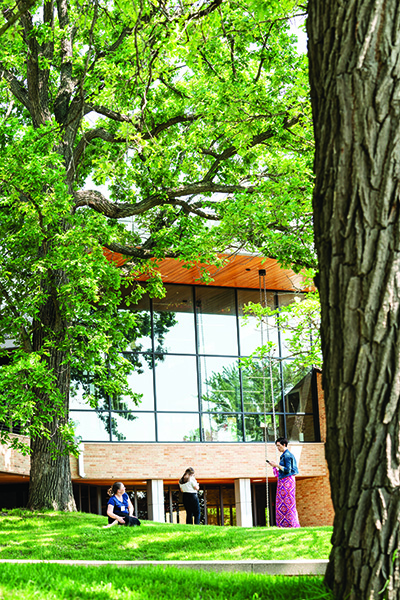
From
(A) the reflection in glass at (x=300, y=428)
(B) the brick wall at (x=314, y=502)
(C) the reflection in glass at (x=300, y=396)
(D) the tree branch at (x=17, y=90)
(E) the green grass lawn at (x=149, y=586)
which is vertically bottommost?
(B) the brick wall at (x=314, y=502)

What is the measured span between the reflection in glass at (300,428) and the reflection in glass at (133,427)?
5065 mm

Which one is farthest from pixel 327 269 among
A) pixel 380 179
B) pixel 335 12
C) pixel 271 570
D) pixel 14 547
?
pixel 14 547

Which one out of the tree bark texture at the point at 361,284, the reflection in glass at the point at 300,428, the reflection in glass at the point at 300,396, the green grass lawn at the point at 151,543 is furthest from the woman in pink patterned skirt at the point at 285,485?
the reflection in glass at the point at 300,396

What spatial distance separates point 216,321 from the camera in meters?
23.8

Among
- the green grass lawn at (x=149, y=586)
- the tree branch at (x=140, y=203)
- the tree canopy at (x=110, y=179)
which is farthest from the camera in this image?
the tree branch at (x=140, y=203)

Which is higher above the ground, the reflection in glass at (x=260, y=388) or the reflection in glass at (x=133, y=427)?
the reflection in glass at (x=260, y=388)

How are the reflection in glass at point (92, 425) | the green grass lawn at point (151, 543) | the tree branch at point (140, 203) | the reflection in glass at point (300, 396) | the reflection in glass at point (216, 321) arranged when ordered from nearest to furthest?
the green grass lawn at point (151, 543), the tree branch at point (140, 203), the reflection in glass at point (92, 425), the reflection in glass at point (216, 321), the reflection in glass at point (300, 396)

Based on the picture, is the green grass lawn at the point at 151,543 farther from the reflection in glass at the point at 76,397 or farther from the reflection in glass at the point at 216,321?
the reflection in glass at the point at 216,321

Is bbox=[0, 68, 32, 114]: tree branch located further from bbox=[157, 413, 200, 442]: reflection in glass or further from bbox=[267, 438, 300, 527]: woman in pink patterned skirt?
bbox=[157, 413, 200, 442]: reflection in glass

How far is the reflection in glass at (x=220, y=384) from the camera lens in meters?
23.1

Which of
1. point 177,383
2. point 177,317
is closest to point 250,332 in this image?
point 177,317

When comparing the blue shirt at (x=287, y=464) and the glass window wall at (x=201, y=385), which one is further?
the glass window wall at (x=201, y=385)

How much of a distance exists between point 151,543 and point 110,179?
17.0 ft

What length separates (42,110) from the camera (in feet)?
46.8
